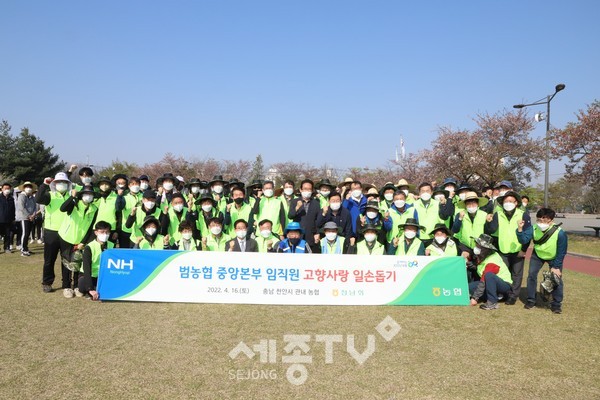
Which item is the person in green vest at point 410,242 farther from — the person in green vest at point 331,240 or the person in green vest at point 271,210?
the person in green vest at point 271,210

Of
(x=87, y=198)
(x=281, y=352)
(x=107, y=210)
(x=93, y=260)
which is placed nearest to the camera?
(x=281, y=352)

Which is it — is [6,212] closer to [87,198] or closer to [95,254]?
[87,198]

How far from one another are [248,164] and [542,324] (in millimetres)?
46529

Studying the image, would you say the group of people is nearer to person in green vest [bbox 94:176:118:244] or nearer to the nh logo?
person in green vest [bbox 94:176:118:244]

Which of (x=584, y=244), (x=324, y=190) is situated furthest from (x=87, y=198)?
(x=584, y=244)

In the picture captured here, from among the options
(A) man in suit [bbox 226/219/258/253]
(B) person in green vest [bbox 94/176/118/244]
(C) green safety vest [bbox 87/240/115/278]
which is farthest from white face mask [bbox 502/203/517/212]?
(B) person in green vest [bbox 94/176/118/244]

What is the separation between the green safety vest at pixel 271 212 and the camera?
8047 mm

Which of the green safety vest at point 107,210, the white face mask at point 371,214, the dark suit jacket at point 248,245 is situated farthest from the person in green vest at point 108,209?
the white face mask at point 371,214

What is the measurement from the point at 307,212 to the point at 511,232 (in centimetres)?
375

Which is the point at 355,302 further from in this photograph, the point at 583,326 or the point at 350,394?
the point at 583,326

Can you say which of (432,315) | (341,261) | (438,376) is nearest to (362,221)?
(341,261)

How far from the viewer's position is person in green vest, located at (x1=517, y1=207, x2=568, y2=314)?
6219 millimetres

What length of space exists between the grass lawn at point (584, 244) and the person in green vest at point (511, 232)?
906cm

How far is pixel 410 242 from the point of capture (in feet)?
23.0
